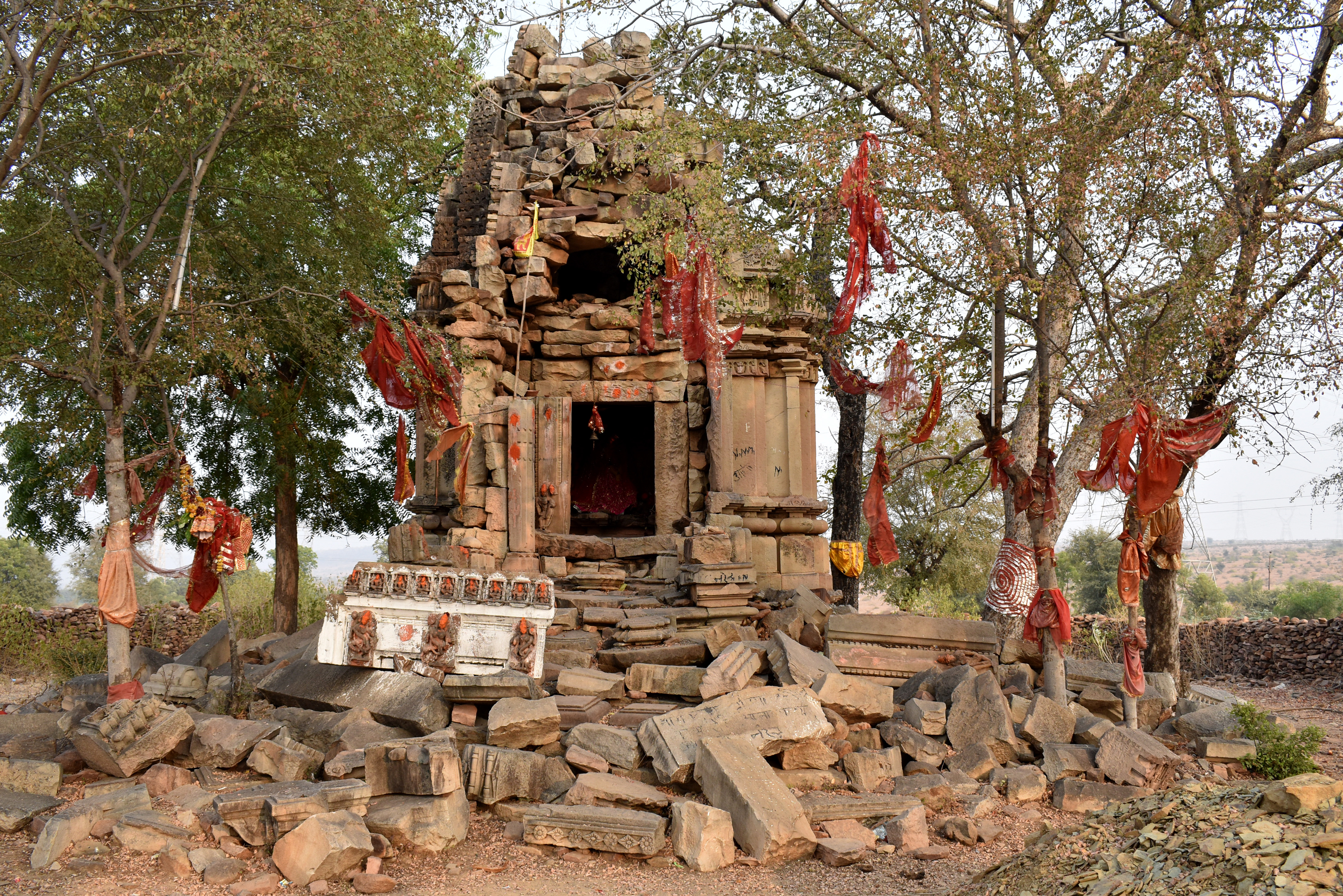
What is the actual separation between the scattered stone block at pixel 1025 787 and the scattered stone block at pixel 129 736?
20.7ft

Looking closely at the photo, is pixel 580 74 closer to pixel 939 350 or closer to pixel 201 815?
pixel 939 350

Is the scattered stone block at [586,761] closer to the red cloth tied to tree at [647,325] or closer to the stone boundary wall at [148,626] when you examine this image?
the red cloth tied to tree at [647,325]

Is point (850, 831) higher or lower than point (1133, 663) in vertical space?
lower

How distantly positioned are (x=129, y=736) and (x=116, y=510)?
2249mm

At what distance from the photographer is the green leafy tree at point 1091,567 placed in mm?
26891

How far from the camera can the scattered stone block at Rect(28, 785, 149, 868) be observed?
579cm

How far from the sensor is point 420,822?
6137 mm

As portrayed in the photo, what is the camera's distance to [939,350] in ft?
33.5

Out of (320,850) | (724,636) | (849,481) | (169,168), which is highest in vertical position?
(169,168)

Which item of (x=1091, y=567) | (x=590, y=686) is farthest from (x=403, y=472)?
(x=1091, y=567)

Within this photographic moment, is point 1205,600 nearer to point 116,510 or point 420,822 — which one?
point 420,822

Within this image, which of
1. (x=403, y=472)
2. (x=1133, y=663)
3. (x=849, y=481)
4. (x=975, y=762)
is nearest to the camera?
(x=975, y=762)

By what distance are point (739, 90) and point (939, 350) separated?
222 inches

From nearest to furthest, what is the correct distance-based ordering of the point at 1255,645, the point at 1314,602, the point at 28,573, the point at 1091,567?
1. the point at 1255,645
2. the point at 1314,602
3. the point at 1091,567
4. the point at 28,573
